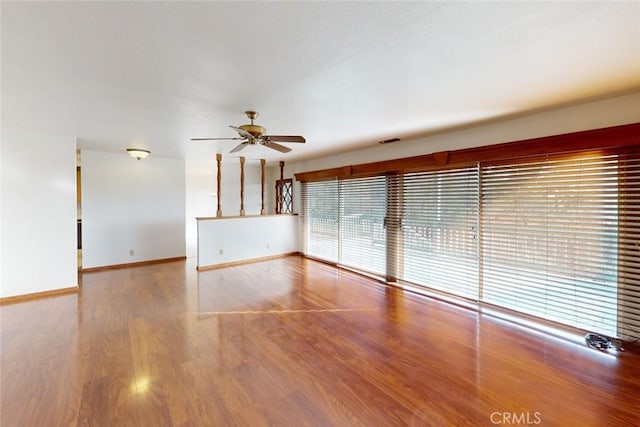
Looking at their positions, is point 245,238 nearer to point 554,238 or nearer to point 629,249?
point 554,238

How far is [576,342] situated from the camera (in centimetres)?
258

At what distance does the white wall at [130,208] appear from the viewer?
5.17m

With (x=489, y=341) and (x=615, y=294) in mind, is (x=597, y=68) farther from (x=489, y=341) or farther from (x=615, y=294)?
(x=489, y=341)

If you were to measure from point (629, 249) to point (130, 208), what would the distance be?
7.43 metres

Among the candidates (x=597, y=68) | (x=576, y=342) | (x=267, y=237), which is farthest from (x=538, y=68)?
(x=267, y=237)

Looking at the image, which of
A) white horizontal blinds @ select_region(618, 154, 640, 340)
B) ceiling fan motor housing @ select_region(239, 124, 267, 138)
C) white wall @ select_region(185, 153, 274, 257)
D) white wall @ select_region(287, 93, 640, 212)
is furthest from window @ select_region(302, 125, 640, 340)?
white wall @ select_region(185, 153, 274, 257)

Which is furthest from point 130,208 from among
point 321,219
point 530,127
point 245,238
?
point 530,127

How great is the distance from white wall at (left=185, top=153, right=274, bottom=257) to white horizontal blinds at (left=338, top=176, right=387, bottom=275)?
3.18 metres

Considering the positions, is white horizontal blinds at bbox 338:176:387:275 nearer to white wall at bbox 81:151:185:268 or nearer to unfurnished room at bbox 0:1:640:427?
unfurnished room at bbox 0:1:640:427

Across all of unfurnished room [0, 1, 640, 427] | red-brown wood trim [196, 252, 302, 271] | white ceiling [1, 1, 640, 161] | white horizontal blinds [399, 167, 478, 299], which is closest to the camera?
white ceiling [1, 1, 640, 161]

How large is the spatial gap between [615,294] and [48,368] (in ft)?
16.5

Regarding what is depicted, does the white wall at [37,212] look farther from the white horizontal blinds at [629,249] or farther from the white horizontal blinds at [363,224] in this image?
the white horizontal blinds at [629,249]

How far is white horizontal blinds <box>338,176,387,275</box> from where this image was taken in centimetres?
470

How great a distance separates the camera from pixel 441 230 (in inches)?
150
